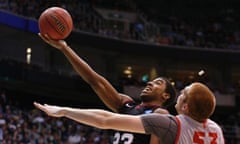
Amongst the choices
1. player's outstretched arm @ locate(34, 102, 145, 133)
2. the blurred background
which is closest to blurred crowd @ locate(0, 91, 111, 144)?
Answer: the blurred background

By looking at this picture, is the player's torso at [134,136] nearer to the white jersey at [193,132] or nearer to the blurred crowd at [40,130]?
the white jersey at [193,132]

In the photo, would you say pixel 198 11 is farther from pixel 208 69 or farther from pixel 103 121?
pixel 103 121

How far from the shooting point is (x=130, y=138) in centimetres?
428

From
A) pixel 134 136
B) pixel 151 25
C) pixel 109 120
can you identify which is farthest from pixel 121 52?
pixel 109 120

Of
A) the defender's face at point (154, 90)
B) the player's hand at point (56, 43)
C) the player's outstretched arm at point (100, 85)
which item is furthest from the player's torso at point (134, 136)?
the player's hand at point (56, 43)

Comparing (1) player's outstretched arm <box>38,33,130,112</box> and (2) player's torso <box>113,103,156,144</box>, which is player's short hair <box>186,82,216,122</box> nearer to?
(2) player's torso <box>113,103,156,144</box>

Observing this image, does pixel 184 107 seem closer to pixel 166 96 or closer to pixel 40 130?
pixel 166 96

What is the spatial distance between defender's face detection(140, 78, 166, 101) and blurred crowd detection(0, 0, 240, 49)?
17.8m

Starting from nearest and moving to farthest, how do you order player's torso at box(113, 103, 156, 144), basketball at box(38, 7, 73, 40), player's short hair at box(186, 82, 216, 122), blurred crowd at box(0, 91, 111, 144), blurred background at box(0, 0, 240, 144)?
1. player's short hair at box(186, 82, 216, 122)
2. player's torso at box(113, 103, 156, 144)
3. basketball at box(38, 7, 73, 40)
4. blurred crowd at box(0, 91, 111, 144)
5. blurred background at box(0, 0, 240, 144)

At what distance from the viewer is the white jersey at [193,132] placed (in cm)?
323

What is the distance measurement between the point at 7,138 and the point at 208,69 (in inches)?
678

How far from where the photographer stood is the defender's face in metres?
4.54

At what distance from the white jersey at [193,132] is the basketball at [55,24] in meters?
2.01

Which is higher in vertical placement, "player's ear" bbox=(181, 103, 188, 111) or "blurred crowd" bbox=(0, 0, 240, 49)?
"player's ear" bbox=(181, 103, 188, 111)
